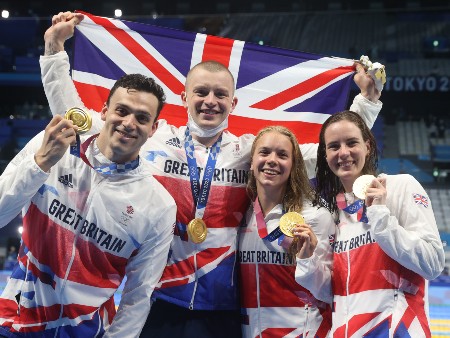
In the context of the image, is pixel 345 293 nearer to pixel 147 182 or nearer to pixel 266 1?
pixel 147 182

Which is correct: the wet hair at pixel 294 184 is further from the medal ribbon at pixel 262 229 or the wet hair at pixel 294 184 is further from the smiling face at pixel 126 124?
the smiling face at pixel 126 124

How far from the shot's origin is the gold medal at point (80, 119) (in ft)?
7.97

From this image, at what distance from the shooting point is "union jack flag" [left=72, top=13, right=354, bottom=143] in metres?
4.06

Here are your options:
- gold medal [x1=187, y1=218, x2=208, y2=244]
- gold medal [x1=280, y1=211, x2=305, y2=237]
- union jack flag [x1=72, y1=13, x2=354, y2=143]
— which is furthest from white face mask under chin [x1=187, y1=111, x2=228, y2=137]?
union jack flag [x1=72, y1=13, x2=354, y2=143]

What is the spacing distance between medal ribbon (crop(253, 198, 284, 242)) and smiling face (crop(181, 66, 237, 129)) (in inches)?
21.1

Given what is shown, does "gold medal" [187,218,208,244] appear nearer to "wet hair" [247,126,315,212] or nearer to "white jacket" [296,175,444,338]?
"wet hair" [247,126,315,212]

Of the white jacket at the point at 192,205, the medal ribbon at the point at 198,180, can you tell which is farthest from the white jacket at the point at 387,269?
the medal ribbon at the point at 198,180

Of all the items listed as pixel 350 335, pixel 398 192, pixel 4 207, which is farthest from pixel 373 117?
pixel 4 207

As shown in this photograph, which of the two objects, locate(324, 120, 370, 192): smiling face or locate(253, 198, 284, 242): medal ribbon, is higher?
locate(324, 120, 370, 192): smiling face

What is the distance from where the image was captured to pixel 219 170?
309 cm

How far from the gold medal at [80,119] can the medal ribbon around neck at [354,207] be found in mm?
1358

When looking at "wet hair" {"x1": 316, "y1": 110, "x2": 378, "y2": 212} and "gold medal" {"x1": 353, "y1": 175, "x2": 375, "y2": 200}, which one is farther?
"wet hair" {"x1": 316, "y1": 110, "x2": 378, "y2": 212}

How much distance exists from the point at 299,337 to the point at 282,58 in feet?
7.24

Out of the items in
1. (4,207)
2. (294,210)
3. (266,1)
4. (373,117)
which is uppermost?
(266,1)
